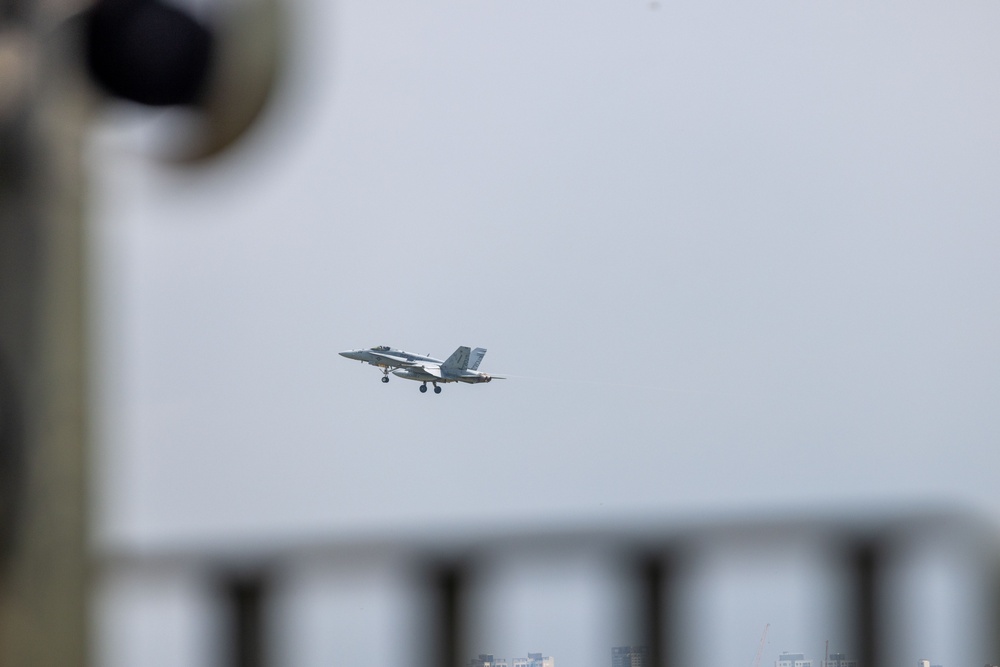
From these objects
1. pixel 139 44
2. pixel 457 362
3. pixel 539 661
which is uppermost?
pixel 457 362

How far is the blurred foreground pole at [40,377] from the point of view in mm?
1956

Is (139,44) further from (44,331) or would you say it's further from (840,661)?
(840,661)

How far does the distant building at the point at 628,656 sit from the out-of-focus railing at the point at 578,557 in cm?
2

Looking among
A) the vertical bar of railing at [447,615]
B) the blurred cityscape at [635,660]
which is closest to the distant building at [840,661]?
the blurred cityscape at [635,660]

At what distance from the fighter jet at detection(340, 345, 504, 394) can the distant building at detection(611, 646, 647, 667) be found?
88.8 meters

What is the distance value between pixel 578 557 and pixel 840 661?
0.49 m

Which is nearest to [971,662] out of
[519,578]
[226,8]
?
[519,578]

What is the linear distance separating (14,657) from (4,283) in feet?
1.86

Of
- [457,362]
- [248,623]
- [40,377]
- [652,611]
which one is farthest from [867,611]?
[457,362]

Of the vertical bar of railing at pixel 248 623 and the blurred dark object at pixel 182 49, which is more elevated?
the blurred dark object at pixel 182 49

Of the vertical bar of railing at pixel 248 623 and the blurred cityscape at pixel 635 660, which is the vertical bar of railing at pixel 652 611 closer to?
the blurred cityscape at pixel 635 660

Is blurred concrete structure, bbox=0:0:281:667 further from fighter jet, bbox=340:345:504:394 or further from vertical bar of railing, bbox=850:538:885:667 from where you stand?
fighter jet, bbox=340:345:504:394

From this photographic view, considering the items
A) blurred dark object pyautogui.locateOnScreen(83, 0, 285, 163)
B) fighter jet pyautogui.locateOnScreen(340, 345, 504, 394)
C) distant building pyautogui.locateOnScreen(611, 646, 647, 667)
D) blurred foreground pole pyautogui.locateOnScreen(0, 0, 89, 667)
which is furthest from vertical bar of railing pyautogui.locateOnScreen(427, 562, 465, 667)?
fighter jet pyautogui.locateOnScreen(340, 345, 504, 394)

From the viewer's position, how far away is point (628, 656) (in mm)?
2281
